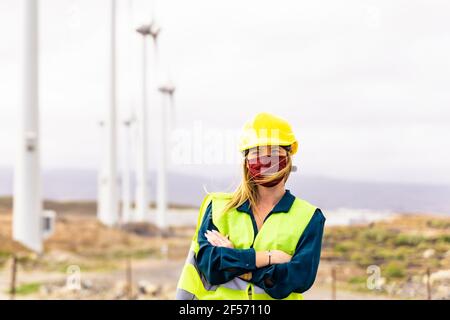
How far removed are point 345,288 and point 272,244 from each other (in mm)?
16432

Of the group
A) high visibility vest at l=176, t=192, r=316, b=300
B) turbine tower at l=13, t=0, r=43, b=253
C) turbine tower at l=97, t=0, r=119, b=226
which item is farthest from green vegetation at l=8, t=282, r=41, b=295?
high visibility vest at l=176, t=192, r=316, b=300

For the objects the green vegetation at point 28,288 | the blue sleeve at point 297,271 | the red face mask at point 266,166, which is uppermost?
the red face mask at point 266,166

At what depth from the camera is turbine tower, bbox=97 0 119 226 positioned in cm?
2514

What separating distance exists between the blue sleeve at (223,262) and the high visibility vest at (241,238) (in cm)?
8

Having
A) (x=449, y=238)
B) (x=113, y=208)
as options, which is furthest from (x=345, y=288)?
(x=113, y=208)

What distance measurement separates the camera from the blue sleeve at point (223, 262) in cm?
335

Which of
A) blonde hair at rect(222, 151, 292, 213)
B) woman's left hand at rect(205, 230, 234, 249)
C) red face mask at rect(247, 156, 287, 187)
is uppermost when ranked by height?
red face mask at rect(247, 156, 287, 187)

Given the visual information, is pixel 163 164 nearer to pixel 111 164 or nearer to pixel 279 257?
pixel 111 164

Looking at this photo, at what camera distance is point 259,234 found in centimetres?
343

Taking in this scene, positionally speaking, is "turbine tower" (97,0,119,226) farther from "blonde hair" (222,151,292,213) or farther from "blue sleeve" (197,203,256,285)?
"blue sleeve" (197,203,256,285)

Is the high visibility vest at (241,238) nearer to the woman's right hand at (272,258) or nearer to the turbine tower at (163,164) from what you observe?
the woman's right hand at (272,258)

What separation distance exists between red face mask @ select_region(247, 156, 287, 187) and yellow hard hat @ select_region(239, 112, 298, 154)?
8cm

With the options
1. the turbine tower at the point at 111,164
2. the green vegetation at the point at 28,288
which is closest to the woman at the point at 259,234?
the green vegetation at the point at 28,288

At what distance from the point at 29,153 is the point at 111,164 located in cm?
688
